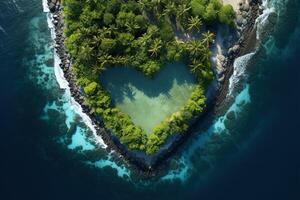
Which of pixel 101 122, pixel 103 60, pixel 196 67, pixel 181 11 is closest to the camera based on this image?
pixel 181 11

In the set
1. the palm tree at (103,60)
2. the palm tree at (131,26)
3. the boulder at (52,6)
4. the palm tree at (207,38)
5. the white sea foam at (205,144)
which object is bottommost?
the white sea foam at (205,144)

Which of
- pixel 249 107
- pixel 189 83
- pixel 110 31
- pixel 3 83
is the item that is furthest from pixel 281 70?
pixel 3 83

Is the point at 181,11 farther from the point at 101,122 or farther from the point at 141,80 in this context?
the point at 101,122

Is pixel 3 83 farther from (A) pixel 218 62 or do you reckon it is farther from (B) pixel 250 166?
(B) pixel 250 166

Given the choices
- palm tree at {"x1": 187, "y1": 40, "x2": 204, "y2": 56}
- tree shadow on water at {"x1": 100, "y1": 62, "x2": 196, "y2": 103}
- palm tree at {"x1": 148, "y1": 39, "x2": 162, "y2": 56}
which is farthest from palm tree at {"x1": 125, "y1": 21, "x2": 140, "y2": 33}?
palm tree at {"x1": 187, "y1": 40, "x2": 204, "y2": 56}

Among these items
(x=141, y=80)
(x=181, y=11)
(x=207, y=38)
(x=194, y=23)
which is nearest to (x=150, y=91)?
(x=141, y=80)

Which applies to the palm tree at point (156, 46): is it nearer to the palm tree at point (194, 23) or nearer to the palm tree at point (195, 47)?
the palm tree at point (195, 47)

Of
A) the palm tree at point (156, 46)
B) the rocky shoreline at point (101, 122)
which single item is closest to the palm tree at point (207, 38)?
the rocky shoreline at point (101, 122)
